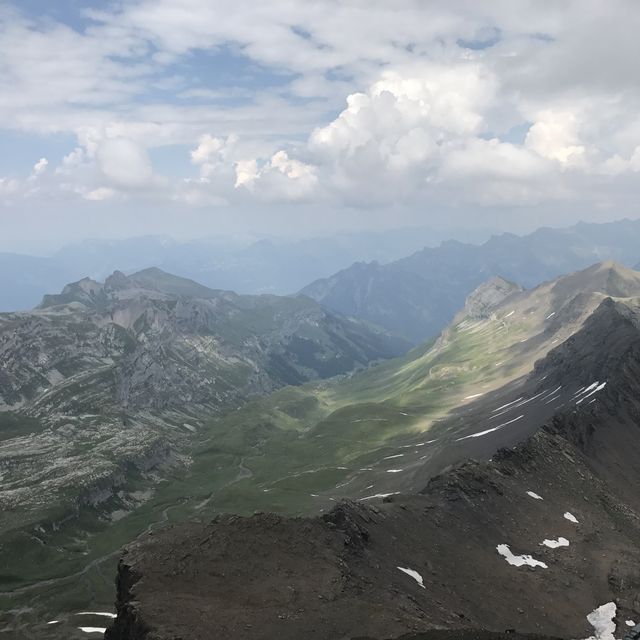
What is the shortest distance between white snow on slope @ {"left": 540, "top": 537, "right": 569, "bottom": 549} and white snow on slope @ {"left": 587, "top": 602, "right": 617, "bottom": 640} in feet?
46.7

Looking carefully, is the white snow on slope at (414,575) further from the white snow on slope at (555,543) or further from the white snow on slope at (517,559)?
the white snow on slope at (555,543)

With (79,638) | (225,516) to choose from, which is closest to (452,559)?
(225,516)

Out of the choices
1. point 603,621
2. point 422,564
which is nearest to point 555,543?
point 603,621

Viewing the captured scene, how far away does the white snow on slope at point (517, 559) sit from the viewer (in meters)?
91.2

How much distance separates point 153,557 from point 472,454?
12657 cm

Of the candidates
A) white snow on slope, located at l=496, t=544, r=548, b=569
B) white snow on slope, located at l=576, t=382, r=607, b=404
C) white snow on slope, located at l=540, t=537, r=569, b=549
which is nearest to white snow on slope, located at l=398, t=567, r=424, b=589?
white snow on slope, located at l=496, t=544, r=548, b=569

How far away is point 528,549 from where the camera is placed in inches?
3787

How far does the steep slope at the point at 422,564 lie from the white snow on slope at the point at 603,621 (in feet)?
0.88

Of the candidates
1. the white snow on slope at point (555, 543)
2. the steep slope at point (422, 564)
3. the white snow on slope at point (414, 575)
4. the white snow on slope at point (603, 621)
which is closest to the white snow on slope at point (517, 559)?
the steep slope at point (422, 564)

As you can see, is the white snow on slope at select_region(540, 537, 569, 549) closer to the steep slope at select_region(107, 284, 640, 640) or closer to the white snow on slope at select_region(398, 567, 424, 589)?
the steep slope at select_region(107, 284, 640, 640)

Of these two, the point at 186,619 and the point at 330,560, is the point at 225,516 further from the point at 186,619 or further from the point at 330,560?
the point at 186,619

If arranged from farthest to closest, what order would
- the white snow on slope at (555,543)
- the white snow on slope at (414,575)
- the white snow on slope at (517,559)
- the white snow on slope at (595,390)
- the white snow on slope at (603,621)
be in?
the white snow on slope at (595,390) → the white snow on slope at (555,543) → the white snow on slope at (517,559) → the white snow on slope at (414,575) → the white snow on slope at (603,621)

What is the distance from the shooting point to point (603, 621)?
262ft

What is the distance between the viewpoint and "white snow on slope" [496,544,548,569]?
91.2 metres
